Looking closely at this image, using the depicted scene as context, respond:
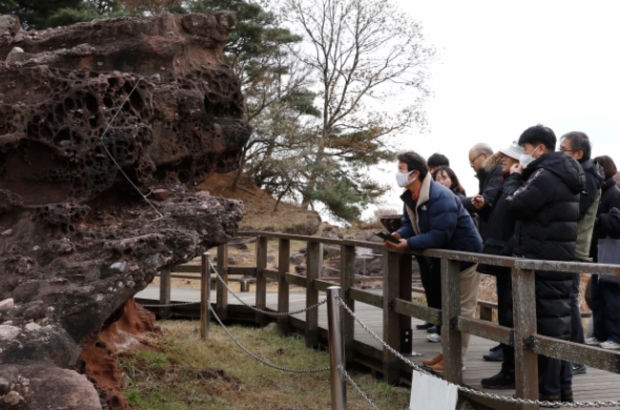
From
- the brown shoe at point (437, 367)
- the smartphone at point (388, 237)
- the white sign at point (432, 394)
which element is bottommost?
the brown shoe at point (437, 367)

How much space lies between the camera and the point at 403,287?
7996 millimetres

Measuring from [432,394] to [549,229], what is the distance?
70.9 inches

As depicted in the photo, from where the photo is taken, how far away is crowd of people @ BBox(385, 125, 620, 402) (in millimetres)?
5941

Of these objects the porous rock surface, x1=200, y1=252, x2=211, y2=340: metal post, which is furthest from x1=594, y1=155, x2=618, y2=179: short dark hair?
x1=200, y1=252, x2=211, y2=340: metal post

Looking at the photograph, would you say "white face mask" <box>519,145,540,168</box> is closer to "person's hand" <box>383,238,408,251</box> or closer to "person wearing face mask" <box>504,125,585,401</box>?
"person wearing face mask" <box>504,125,585,401</box>

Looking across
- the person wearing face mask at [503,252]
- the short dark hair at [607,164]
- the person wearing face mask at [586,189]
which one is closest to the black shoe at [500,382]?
the person wearing face mask at [503,252]

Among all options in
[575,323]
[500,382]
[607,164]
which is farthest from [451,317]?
[607,164]

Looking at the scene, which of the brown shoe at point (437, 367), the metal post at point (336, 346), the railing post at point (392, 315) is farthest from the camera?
the railing post at point (392, 315)

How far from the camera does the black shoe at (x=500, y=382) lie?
21.4 ft

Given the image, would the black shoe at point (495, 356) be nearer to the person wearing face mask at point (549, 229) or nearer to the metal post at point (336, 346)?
the person wearing face mask at point (549, 229)

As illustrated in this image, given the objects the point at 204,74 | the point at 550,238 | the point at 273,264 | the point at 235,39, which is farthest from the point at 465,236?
the point at 235,39

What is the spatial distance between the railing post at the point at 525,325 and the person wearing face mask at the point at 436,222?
1.47 m

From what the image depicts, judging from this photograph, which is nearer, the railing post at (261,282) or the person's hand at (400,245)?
the person's hand at (400,245)

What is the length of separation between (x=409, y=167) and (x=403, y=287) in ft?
4.42
